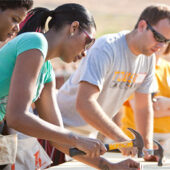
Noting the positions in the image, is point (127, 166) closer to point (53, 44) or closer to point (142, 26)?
point (53, 44)

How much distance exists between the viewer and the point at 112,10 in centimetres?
2967

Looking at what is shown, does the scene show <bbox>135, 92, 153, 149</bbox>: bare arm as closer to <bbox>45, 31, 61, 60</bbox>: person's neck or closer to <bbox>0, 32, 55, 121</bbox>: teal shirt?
<bbox>45, 31, 61, 60</bbox>: person's neck

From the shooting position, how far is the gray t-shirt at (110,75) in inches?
128

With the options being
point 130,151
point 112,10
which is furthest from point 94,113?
point 112,10

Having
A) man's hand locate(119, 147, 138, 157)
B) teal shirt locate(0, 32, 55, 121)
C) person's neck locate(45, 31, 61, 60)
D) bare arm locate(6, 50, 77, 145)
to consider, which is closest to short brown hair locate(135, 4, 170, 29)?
man's hand locate(119, 147, 138, 157)

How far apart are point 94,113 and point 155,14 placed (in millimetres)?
961

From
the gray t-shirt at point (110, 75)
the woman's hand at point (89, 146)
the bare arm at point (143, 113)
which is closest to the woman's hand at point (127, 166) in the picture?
the woman's hand at point (89, 146)

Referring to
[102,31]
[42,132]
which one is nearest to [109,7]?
[102,31]

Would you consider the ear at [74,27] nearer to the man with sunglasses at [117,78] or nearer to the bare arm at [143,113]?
the man with sunglasses at [117,78]

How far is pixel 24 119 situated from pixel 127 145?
2.44 feet

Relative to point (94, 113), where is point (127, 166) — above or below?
below

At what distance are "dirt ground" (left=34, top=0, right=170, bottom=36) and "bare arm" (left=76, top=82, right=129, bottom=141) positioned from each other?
19939 millimetres

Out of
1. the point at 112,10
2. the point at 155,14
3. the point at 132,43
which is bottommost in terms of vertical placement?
the point at 112,10

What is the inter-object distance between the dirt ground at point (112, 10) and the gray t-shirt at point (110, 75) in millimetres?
19402
